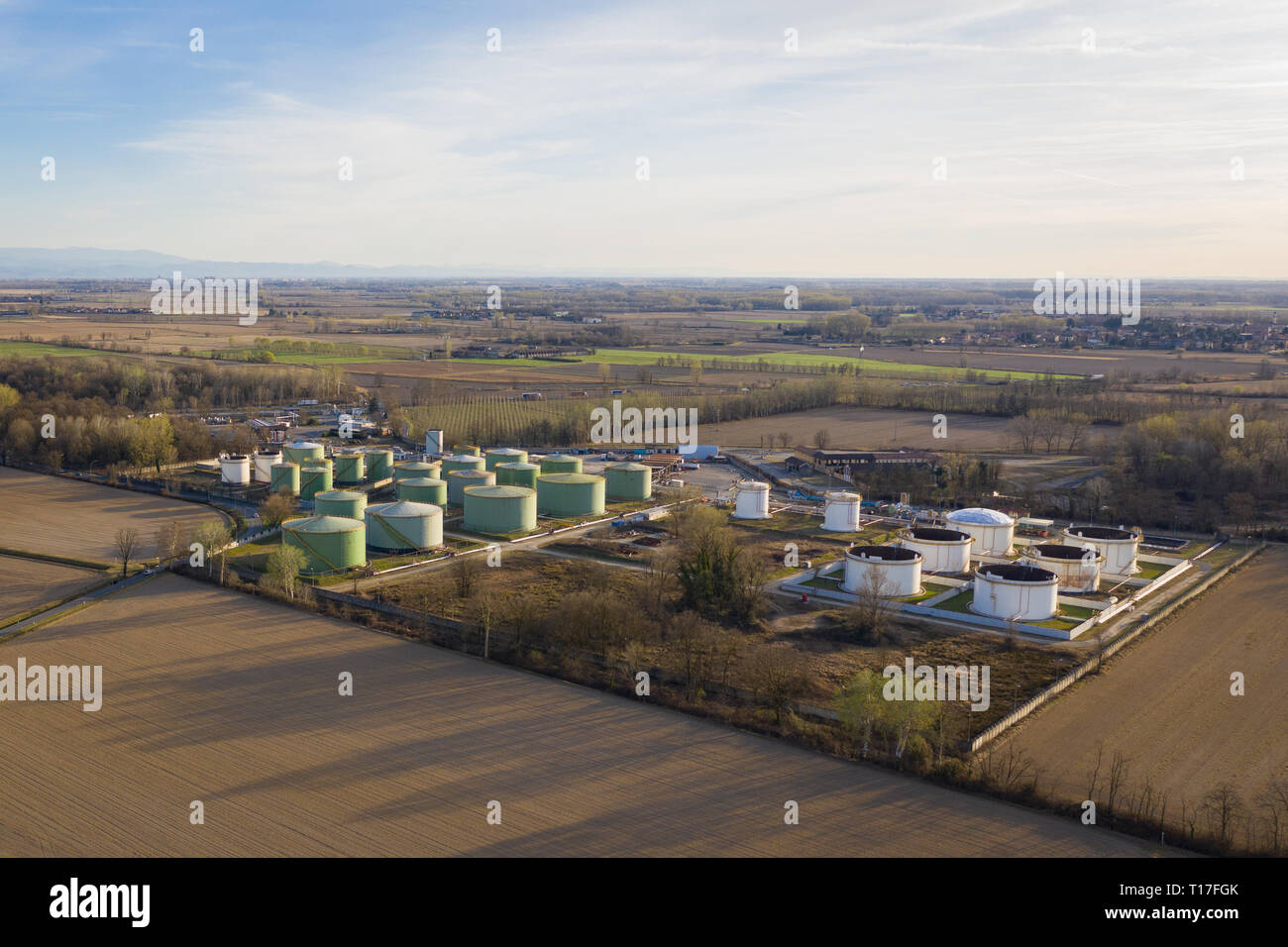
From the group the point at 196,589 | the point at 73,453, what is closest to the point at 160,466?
the point at 73,453

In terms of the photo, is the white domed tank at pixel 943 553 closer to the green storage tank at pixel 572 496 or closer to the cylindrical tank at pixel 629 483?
the green storage tank at pixel 572 496

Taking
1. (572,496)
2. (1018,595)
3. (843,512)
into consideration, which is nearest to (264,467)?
(572,496)

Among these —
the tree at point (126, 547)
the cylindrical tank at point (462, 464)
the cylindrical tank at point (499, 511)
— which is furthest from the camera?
the cylindrical tank at point (462, 464)

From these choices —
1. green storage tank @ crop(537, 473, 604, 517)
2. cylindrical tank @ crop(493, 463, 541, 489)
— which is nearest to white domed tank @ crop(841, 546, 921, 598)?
green storage tank @ crop(537, 473, 604, 517)

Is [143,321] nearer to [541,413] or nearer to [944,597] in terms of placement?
[541,413]

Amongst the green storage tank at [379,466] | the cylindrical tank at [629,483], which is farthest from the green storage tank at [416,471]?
the cylindrical tank at [629,483]
